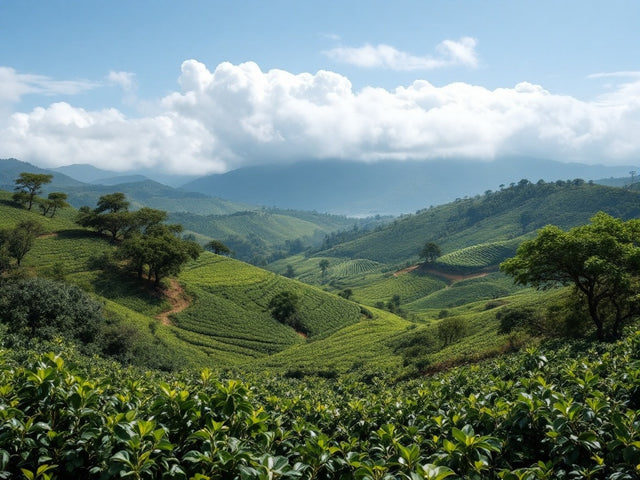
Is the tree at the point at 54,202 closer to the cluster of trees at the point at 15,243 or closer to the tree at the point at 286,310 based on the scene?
the cluster of trees at the point at 15,243

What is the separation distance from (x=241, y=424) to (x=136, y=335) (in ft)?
141

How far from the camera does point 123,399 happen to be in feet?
23.9

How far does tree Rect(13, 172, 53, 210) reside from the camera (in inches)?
4092

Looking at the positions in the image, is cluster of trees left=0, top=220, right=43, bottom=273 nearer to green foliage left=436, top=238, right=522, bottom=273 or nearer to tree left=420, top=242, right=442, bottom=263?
tree left=420, top=242, right=442, bottom=263

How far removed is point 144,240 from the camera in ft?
243

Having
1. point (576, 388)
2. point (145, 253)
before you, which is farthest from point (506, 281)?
point (576, 388)

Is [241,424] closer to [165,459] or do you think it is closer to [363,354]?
[165,459]

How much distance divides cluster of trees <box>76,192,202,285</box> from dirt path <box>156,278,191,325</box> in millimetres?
3264

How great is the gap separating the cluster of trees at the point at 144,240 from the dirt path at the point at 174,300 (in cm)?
326

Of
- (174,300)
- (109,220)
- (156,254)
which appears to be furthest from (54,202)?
(174,300)

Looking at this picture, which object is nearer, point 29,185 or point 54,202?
point 29,185

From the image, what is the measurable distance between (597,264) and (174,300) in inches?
2770

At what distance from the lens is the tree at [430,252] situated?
18100cm

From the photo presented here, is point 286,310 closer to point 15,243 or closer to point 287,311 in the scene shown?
point 287,311
